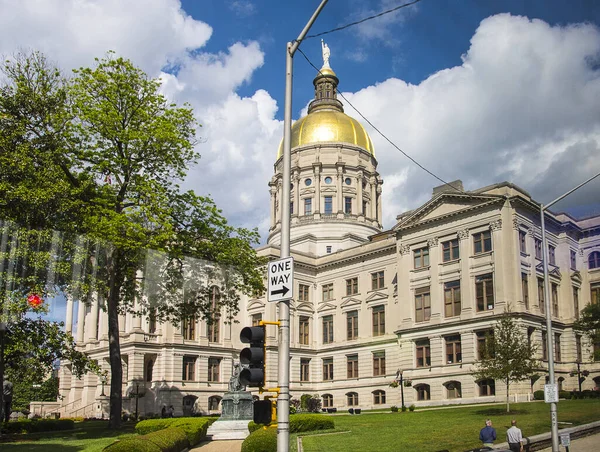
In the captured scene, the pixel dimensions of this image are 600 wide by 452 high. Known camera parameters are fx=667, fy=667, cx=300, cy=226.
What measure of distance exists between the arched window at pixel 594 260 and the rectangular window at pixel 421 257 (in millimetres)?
13611

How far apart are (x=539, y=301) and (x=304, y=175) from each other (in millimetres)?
44317

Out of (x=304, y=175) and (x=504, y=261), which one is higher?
(x=304, y=175)

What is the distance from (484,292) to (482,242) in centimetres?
417

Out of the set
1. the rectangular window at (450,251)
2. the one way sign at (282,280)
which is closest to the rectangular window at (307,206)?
the rectangular window at (450,251)


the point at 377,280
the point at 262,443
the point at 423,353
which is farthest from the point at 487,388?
the point at 262,443

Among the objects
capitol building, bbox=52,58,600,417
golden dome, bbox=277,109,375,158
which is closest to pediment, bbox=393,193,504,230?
capitol building, bbox=52,58,600,417

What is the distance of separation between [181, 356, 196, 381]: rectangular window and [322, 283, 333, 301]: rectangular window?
1688 cm

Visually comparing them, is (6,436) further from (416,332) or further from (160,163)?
(416,332)

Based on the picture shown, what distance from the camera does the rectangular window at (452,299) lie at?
5647cm

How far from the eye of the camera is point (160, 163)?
35.7m

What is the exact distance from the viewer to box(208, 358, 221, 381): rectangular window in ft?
221

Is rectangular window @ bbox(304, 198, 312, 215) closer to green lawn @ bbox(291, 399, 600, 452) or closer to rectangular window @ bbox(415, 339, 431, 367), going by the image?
rectangular window @ bbox(415, 339, 431, 367)

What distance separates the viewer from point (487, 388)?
51.4m

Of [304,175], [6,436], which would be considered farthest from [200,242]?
[304,175]
